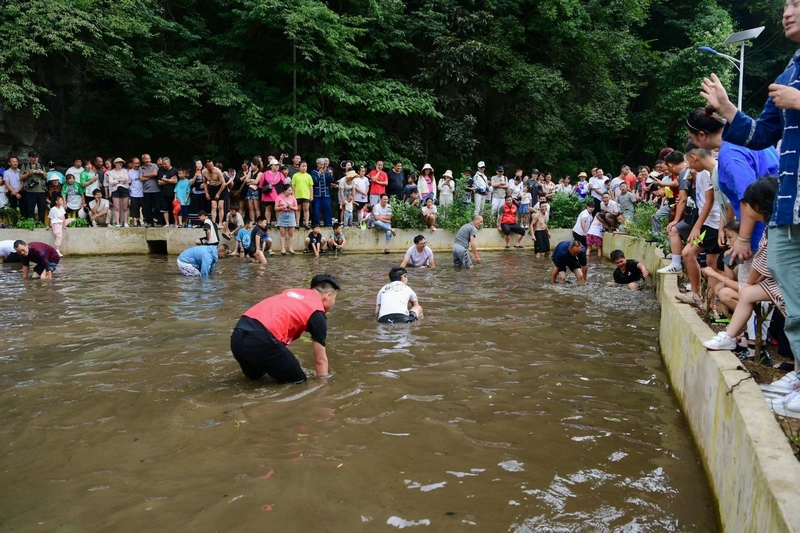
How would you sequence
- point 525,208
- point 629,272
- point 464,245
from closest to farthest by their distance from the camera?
point 629,272, point 464,245, point 525,208

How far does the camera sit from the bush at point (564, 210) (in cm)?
2209

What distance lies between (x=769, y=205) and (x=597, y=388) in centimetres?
246

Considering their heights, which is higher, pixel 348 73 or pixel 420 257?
pixel 348 73

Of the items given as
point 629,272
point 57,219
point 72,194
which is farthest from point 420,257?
point 72,194

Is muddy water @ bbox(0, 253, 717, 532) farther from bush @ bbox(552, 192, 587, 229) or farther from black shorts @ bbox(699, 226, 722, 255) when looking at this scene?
bush @ bbox(552, 192, 587, 229)

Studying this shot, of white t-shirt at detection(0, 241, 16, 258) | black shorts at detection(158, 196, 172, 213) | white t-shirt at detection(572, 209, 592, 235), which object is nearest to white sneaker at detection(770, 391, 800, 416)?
white t-shirt at detection(572, 209, 592, 235)

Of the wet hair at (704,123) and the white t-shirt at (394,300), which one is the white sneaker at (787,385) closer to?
the wet hair at (704,123)

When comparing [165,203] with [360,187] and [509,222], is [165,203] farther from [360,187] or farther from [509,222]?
[509,222]

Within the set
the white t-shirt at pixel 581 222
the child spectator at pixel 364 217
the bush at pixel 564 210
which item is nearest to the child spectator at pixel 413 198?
the child spectator at pixel 364 217

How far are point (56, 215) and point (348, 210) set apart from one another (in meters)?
7.76

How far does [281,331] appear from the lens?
6.16 metres

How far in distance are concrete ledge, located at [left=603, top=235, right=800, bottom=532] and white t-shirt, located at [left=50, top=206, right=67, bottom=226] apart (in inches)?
612

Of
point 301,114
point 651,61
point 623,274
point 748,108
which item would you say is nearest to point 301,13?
point 301,114

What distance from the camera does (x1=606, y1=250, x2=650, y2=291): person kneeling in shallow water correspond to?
1199 centimetres
